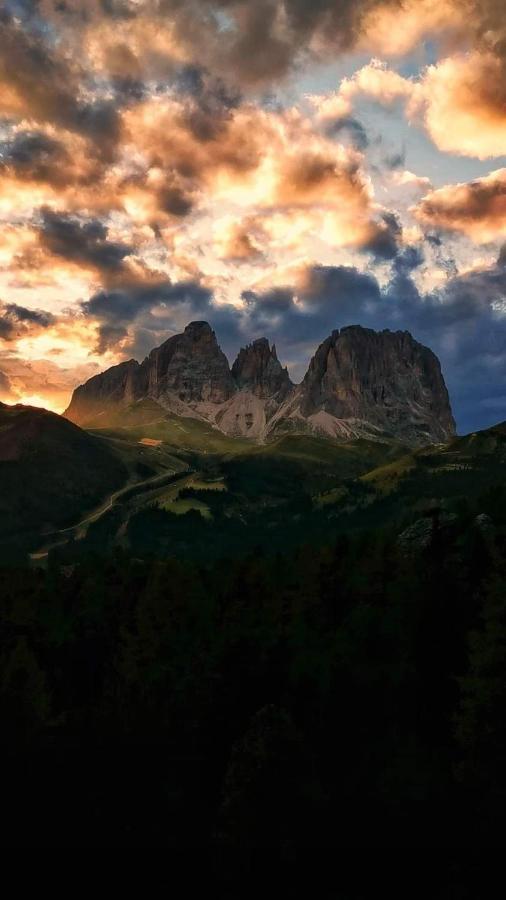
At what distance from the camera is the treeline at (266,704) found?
52.1 m

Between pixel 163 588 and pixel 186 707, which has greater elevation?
pixel 163 588

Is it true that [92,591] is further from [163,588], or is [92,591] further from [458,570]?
[458,570]

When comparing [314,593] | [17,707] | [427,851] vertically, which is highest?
[314,593]

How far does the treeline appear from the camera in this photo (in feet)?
171

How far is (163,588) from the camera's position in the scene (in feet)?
351

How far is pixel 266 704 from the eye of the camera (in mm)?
71875

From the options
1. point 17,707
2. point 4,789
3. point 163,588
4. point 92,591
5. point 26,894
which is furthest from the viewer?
point 92,591

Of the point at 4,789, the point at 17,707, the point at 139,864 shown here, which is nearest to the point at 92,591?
the point at 17,707

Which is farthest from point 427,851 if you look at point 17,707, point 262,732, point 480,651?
point 17,707

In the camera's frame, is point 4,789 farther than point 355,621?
No

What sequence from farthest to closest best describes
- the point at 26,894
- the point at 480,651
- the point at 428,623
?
the point at 428,623 → the point at 480,651 → the point at 26,894

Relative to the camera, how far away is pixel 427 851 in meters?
48.8

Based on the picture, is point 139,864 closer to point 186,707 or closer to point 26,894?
point 26,894

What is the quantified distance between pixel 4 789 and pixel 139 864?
22199 millimetres
